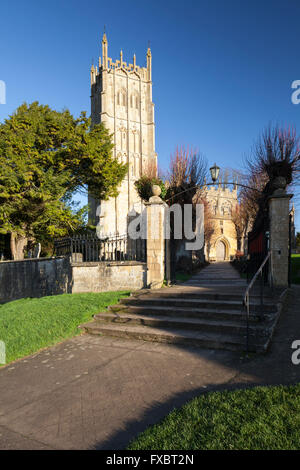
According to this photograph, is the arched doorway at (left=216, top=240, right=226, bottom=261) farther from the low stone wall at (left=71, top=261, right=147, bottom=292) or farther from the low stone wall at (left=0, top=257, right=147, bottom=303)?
the low stone wall at (left=71, top=261, right=147, bottom=292)

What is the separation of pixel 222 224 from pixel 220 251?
4.81 meters

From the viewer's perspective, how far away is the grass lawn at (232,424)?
8.13 feet

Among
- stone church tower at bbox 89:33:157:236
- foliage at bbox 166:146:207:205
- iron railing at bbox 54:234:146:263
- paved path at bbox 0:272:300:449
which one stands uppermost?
stone church tower at bbox 89:33:157:236

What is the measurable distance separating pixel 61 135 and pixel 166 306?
1461 cm

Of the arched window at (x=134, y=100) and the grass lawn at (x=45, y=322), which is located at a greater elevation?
the arched window at (x=134, y=100)

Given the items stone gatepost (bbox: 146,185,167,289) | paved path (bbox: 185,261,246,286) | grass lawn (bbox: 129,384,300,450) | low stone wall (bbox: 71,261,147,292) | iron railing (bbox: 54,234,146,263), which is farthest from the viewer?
iron railing (bbox: 54,234,146,263)

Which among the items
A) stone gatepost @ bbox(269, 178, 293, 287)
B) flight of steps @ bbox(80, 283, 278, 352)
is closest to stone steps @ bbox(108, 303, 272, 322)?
flight of steps @ bbox(80, 283, 278, 352)

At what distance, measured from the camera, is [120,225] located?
4266 centimetres

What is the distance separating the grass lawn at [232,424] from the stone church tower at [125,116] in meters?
39.0

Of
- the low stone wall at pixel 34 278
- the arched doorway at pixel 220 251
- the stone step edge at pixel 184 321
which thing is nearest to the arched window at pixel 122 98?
the arched doorway at pixel 220 251

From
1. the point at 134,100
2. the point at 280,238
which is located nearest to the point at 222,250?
the point at 134,100

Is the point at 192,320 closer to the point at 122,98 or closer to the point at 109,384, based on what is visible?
the point at 109,384

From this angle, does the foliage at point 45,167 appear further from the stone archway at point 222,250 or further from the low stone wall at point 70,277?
the stone archway at point 222,250

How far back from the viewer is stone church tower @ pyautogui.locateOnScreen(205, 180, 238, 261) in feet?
160
